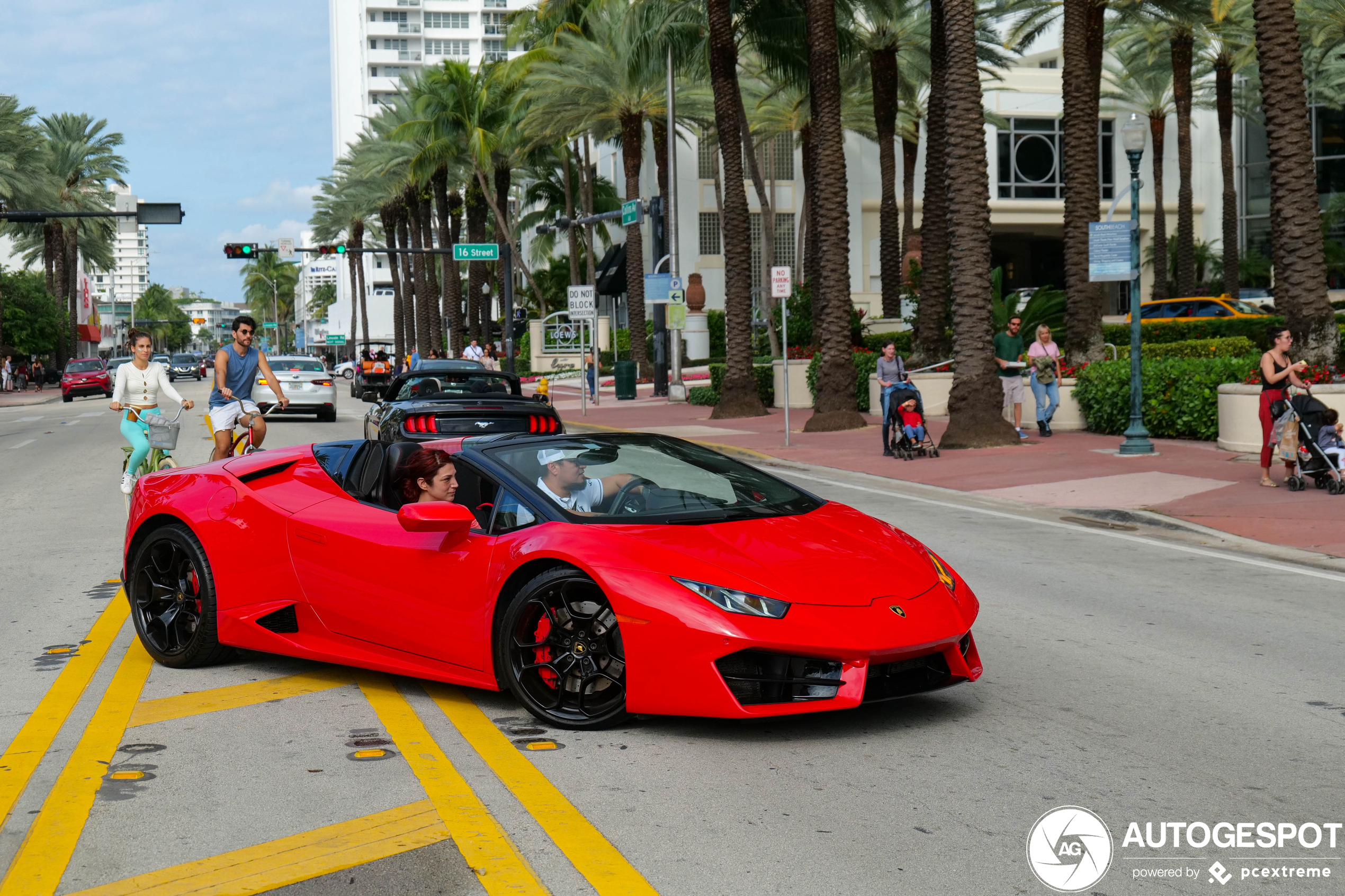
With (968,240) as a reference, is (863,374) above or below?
below

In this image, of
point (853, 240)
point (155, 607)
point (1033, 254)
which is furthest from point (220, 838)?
point (1033, 254)

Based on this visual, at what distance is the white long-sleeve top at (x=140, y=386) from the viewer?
12594 mm

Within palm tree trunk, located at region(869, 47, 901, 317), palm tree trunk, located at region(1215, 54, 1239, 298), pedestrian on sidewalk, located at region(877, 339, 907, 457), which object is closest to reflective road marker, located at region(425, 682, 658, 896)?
pedestrian on sidewalk, located at region(877, 339, 907, 457)

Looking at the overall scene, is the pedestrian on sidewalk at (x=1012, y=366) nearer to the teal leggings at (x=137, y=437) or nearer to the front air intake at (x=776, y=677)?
the teal leggings at (x=137, y=437)

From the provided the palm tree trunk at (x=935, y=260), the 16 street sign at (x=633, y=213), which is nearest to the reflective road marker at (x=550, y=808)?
the palm tree trunk at (x=935, y=260)

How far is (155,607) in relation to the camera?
709 centimetres

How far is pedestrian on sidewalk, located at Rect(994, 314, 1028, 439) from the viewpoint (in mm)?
21344

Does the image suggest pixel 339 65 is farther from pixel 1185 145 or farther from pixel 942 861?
pixel 942 861

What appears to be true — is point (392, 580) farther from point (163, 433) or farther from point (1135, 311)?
point (1135, 311)

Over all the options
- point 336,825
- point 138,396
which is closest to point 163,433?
point 138,396

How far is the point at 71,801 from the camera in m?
4.80

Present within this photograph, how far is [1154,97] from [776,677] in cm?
5585

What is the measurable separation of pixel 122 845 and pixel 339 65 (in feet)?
491

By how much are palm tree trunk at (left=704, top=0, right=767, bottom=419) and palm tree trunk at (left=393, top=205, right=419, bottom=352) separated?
44.1m
